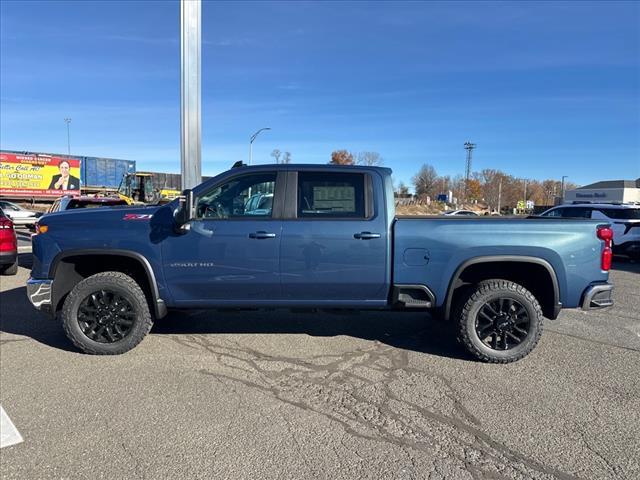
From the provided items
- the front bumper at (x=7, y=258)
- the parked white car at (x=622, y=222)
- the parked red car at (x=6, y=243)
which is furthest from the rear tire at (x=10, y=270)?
the parked white car at (x=622, y=222)

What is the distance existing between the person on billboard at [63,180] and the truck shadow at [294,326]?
30.3m

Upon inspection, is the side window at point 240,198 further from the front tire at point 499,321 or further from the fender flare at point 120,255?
the front tire at point 499,321

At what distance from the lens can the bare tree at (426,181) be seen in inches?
4577

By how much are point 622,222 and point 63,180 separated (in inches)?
1351

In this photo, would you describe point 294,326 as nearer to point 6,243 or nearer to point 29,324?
point 29,324

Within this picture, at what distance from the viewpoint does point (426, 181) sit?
117188 mm

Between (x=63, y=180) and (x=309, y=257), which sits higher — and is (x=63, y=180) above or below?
above

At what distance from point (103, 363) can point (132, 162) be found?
3728cm

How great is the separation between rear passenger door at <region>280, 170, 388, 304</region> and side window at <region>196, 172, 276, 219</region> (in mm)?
233

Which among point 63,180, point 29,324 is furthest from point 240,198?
point 63,180

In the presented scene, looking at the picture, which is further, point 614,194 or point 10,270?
point 614,194

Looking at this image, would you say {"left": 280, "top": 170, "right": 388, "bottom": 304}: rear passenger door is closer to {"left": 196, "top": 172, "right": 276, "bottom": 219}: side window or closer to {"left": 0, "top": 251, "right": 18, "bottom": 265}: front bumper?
{"left": 196, "top": 172, "right": 276, "bottom": 219}: side window

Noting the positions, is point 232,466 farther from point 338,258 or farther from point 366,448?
point 338,258

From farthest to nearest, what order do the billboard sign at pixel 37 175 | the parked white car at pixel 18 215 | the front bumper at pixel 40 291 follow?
1. the billboard sign at pixel 37 175
2. the parked white car at pixel 18 215
3. the front bumper at pixel 40 291
